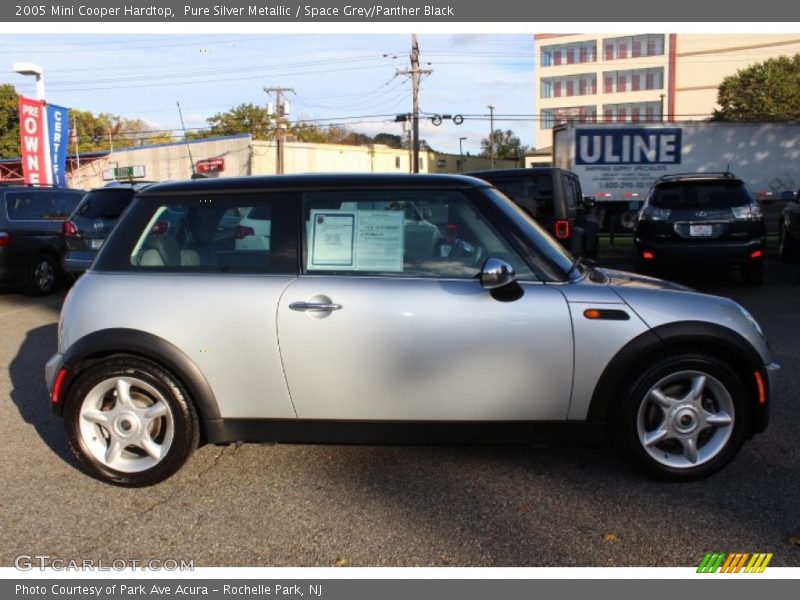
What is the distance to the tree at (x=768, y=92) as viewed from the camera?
181 ft

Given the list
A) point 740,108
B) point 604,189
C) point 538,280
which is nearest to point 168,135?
point 740,108

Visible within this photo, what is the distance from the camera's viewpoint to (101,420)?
3.80 m

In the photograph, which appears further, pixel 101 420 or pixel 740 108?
pixel 740 108

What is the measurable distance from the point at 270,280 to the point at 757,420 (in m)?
2.65

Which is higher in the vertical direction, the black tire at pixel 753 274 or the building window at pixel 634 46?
the building window at pixel 634 46

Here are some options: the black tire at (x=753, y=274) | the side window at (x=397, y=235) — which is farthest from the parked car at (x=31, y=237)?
the black tire at (x=753, y=274)

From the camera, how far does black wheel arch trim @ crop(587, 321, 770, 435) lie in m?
3.54

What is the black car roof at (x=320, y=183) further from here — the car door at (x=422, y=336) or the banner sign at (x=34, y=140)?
the banner sign at (x=34, y=140)

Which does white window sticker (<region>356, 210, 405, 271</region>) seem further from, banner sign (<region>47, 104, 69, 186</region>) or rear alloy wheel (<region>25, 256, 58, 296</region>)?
banner sign (<region>47, 104, 69, 186</region>)

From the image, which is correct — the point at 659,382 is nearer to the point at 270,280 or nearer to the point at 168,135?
the point at 270,280

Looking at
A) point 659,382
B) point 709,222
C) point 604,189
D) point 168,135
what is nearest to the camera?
point 659,382

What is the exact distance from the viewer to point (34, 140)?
2203 cm

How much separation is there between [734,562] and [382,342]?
6.08ft

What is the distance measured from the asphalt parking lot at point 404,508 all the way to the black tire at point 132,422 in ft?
0.43
